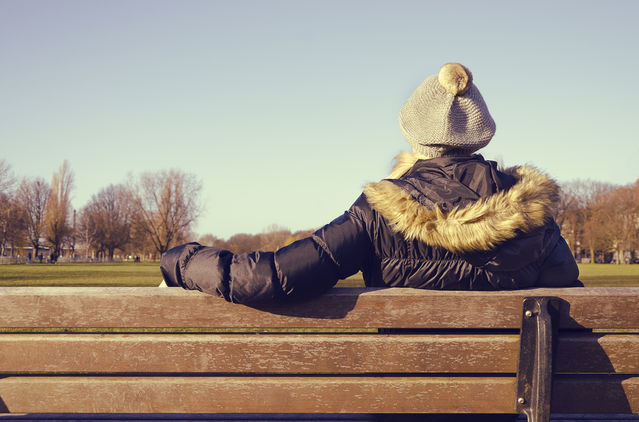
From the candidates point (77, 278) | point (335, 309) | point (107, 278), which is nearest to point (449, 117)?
point (335, 309)

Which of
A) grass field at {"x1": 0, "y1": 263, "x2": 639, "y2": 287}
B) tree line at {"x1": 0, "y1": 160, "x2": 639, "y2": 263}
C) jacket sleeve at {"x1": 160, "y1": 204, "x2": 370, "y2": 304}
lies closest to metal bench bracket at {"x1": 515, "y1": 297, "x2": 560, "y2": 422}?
jacket sleeve at {"x1": 160, "y1": 204, "x2": 370, "y2": 304}

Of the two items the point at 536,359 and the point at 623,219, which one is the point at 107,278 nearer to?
the point at 536,359

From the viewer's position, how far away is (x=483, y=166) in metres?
2.35

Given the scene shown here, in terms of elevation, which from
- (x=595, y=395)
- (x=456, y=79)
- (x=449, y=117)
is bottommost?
(x=595, y=395)

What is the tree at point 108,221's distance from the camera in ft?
249

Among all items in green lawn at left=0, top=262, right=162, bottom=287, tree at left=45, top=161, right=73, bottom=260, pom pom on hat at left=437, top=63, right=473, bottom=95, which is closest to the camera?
pom pom on hat at left=437, top=63, right=473, bottom=95

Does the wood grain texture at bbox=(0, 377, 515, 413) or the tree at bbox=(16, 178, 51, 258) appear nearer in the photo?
the wood grain texture at bbox=(0, 377, 515, 413)

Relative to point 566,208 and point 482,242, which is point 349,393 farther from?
point 566,208

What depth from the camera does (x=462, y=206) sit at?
2.24m

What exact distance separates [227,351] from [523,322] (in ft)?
3.63

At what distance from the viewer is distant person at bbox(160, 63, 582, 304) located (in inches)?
85.1

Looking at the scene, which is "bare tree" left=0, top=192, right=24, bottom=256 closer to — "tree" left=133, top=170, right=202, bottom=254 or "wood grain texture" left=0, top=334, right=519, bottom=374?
"tree" left=133, top=170, right=202, bottom=254

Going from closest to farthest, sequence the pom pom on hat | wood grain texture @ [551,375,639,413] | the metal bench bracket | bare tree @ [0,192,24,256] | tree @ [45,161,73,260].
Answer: the metal bench bracket
wood grain texture @ [551,375,639,413]
the pom pom on hat
bare tree @ [0,192,24,256]
tree @ [45,161,73,260]

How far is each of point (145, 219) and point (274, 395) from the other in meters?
69.2
